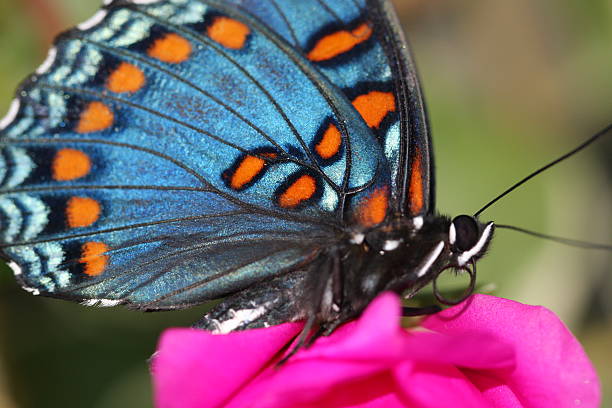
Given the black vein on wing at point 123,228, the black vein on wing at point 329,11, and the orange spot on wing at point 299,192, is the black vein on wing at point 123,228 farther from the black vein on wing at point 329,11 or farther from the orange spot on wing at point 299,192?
the black vein on wing at point 329,11

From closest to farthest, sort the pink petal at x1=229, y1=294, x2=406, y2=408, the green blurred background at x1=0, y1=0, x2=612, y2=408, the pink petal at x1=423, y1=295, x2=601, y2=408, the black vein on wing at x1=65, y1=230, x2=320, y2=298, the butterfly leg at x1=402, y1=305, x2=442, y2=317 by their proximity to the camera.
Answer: the pink petal at x1=229, y1=294, x2=406, y2=408 < the pink petal at x1=423, y1=295, x2=601, y2=408 < the butterfly leg at x1=402, y1=305, x2=442, y2=317 < the black vein on wing at x1=65, y1=230, x2=320, y2=298 < the green blurred background at x1=0, y1=0, x2=612, y2=408

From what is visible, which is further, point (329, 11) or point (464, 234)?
point (329, 11)

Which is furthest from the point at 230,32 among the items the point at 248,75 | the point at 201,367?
the point at 201,367

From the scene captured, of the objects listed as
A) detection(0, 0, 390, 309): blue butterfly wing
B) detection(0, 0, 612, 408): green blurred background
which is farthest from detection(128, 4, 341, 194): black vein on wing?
detection(0, 0, 612, 408): green blurred background

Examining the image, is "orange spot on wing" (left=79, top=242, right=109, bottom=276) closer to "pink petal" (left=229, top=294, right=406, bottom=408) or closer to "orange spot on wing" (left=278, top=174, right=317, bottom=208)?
"orange spot on wing" (left=278, top=174, right=317, bottom=208)

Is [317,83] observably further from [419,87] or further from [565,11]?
[565,11]

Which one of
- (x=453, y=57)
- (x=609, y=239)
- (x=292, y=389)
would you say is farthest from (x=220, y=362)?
(x=453, y=57)

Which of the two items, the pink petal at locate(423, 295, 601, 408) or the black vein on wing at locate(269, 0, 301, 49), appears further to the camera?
the black vein on wing at locate(269, 0, 301, 49)

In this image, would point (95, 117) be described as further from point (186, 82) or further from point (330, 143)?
point (330, 143)
